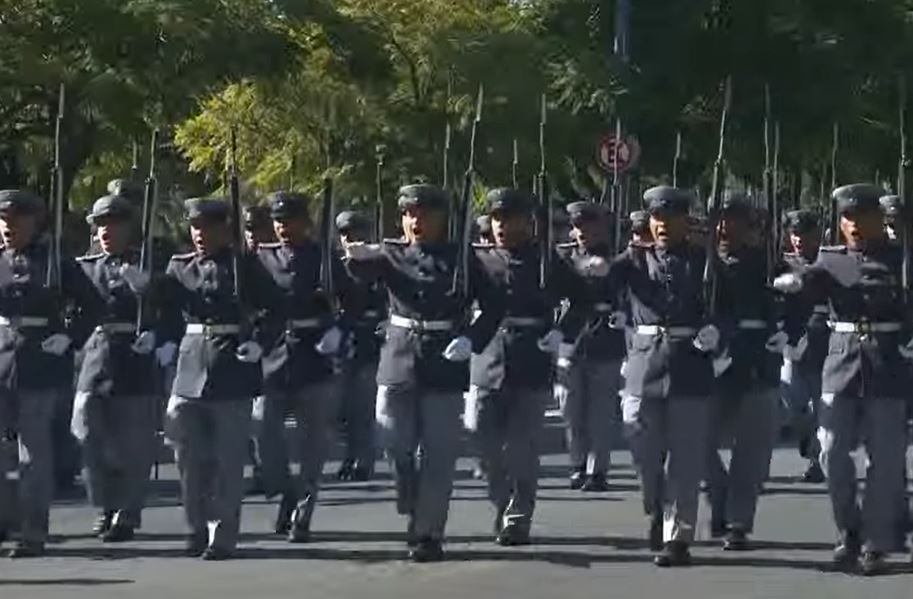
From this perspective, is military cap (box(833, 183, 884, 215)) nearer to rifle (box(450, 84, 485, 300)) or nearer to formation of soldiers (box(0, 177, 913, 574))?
formation of soldiers (box(0, 177, 913, 574))

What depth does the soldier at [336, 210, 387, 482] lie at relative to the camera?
55.0 feet

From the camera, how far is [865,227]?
40.3 ft

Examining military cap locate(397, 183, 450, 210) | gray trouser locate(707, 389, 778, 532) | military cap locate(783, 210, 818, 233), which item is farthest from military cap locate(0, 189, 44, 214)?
military cap locate(783, 210, 818, 233)

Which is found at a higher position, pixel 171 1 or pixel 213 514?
pixel 171 1

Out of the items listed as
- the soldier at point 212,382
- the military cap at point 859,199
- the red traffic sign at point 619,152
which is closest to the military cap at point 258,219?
the soldier at point 212,382

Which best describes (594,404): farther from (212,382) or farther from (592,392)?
(212,382)

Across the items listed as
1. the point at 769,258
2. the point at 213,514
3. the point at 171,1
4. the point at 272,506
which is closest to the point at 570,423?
the point at 272,506

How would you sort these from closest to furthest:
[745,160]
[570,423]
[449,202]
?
[449,202]
[570,423]
[745,160]

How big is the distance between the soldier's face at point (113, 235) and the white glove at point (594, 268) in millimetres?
2498

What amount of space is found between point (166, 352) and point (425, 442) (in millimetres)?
1619

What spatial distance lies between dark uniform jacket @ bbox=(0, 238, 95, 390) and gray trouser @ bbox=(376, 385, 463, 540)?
1749 millimetres

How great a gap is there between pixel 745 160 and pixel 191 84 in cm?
653

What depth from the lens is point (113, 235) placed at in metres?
13.2

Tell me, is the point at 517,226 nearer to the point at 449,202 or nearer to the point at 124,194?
the point at 449,202
